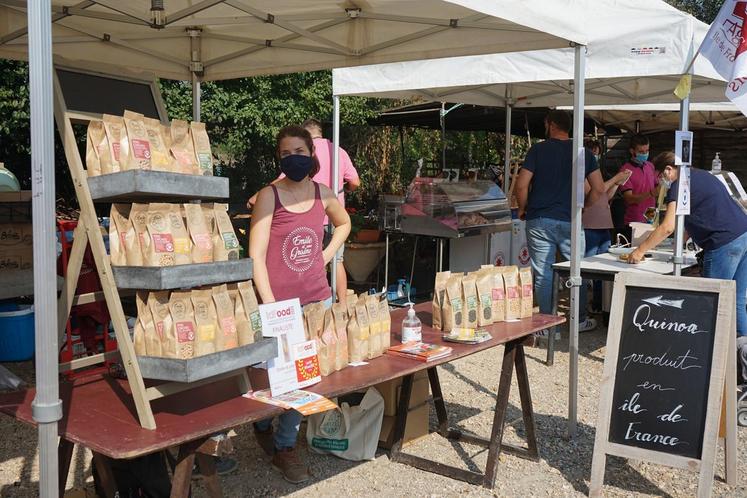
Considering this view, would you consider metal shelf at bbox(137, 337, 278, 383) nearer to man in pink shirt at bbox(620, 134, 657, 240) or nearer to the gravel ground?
the gravel ground

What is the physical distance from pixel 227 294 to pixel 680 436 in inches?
91.4

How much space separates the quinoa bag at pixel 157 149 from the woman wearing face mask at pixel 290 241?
33.5 inches

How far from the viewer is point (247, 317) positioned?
2.50 meters

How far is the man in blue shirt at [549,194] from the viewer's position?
19.3 ft

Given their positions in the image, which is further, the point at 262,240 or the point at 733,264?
the point at 733,264

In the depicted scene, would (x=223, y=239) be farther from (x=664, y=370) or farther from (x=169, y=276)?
(x=664, y=370)

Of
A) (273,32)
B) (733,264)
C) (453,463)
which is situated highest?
Result: (273,32)

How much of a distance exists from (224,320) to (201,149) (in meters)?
Result: 0.64

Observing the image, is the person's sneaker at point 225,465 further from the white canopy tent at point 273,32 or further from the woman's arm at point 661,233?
the woman's arm at point 661,233

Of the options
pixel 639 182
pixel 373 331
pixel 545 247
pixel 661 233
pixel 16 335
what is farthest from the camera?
pixel 639 182

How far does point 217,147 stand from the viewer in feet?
34.4

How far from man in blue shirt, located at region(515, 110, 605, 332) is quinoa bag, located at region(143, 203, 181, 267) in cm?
412

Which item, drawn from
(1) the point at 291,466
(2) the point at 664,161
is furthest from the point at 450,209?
(1) the point at 291,466

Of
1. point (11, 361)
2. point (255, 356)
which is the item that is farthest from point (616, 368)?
point (11, 361)
